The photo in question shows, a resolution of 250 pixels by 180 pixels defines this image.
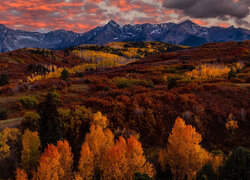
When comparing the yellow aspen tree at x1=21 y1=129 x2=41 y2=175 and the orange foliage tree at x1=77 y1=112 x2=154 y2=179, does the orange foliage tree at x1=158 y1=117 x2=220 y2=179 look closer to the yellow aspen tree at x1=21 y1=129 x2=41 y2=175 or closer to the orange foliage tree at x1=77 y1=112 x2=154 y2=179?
the orange foliage tree at x1=77 y1=112 x2=154 y2=179

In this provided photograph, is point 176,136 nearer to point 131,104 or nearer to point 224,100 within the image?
point 131,104

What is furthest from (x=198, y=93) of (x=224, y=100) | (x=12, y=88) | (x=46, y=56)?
(x=46, y=56)

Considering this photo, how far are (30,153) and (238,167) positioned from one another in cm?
1648

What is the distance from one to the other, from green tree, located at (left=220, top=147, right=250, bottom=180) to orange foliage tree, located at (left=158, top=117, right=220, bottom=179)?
1711mm

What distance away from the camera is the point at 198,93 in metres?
27.2

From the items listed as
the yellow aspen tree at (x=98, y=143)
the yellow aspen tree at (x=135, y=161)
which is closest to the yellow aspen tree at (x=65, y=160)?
the yellow aspen tree at (x=98, y=143)

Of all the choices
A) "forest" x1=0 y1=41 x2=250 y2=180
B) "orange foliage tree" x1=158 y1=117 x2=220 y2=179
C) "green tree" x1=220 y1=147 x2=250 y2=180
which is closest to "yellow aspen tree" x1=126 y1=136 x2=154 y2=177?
"forest" x1=0 y1=41 x2=250 y2=180

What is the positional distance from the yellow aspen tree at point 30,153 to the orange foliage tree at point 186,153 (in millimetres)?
12011

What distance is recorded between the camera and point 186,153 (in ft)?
40.5

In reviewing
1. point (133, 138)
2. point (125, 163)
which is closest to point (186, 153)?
point (133, 138)

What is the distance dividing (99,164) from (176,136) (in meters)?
6.95

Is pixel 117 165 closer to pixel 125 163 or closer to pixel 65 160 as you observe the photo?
pixel 125 163

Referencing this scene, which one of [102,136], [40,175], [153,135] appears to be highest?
[102,136]

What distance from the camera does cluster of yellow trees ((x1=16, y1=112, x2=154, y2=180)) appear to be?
10984mm
